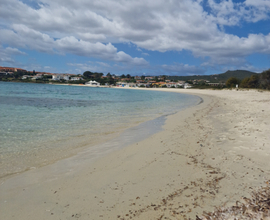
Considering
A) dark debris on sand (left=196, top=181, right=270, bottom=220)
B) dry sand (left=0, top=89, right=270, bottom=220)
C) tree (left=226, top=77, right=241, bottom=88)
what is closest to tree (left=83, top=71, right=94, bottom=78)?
tree (left=226, top=77, right=241, bottom=88)

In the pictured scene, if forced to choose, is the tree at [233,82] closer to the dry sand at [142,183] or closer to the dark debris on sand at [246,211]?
the dry sand at [142,183]

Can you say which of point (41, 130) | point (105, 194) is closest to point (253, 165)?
point (105, 194)

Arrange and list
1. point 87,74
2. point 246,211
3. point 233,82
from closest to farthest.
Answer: point 246,211, point 233,82, point 87,74

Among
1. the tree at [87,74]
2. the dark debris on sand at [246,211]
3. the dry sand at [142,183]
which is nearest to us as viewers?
the dark debris on sand at [246,211]

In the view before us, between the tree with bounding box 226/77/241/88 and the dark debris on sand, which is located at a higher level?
the tree with bounding box 226/77/241/88

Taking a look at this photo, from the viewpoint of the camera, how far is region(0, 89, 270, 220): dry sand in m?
2.79

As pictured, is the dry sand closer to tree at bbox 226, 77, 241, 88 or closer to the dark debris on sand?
the dark debris on sand

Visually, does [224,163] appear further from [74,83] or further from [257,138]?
[74,83]

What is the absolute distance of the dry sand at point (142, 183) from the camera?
2791 mm

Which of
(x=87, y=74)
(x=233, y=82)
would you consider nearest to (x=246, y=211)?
(x=233, y=82)

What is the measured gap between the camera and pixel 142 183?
3.57 metres

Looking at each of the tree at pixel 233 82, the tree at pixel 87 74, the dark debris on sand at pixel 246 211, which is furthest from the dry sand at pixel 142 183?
the tree at pixel 87 74

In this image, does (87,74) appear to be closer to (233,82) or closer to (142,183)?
(233,82)

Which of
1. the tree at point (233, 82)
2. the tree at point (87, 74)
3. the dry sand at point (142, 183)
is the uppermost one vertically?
the tree at point (87, 74)
